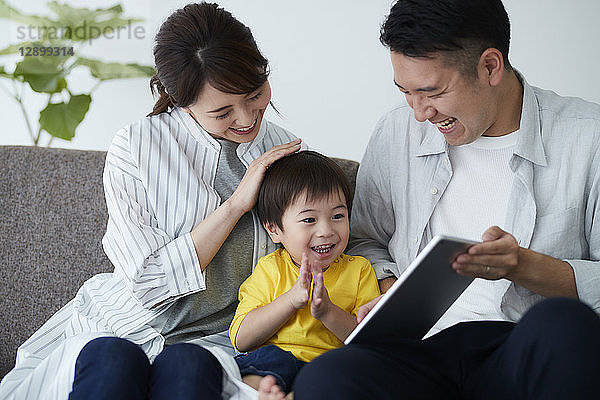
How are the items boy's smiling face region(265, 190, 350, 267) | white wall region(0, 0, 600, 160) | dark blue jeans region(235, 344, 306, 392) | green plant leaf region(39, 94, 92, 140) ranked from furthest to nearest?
green plant leaf region(39, 94, 92, 140)
white wall region(0, 0, 600, 160)
boy's smiling face region(265, 190, 350, 267)
dark blue jeans region(235, 344, 306, 392)

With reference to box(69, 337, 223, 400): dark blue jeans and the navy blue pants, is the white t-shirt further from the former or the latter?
box(69, 337, 223, 400): dark blue jeans

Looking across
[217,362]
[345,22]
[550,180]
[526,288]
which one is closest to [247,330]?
[217,362]

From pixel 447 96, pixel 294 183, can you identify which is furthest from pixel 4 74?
pixel 447 96

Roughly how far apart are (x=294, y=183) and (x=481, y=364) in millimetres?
536

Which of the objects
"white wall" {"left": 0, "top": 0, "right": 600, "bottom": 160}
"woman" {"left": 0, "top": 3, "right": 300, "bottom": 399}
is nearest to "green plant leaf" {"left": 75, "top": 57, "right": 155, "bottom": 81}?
"white wall" {"left": 0, "top": 0, "right": 600, "bottom": 160}

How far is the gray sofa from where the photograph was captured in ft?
5.44

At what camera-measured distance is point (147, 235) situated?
1.46 m

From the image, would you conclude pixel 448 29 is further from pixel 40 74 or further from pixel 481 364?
pixel 40 74

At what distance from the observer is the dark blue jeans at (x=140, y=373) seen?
1.13 meters

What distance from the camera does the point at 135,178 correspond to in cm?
152

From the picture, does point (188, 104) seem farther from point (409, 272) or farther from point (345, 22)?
point (345, 22)

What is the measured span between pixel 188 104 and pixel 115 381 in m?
0.64

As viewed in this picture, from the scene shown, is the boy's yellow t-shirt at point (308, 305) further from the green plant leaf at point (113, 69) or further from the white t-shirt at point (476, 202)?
the green plant leaf at point (113, 69)

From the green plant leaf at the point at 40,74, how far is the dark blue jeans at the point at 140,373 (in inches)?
63.4
